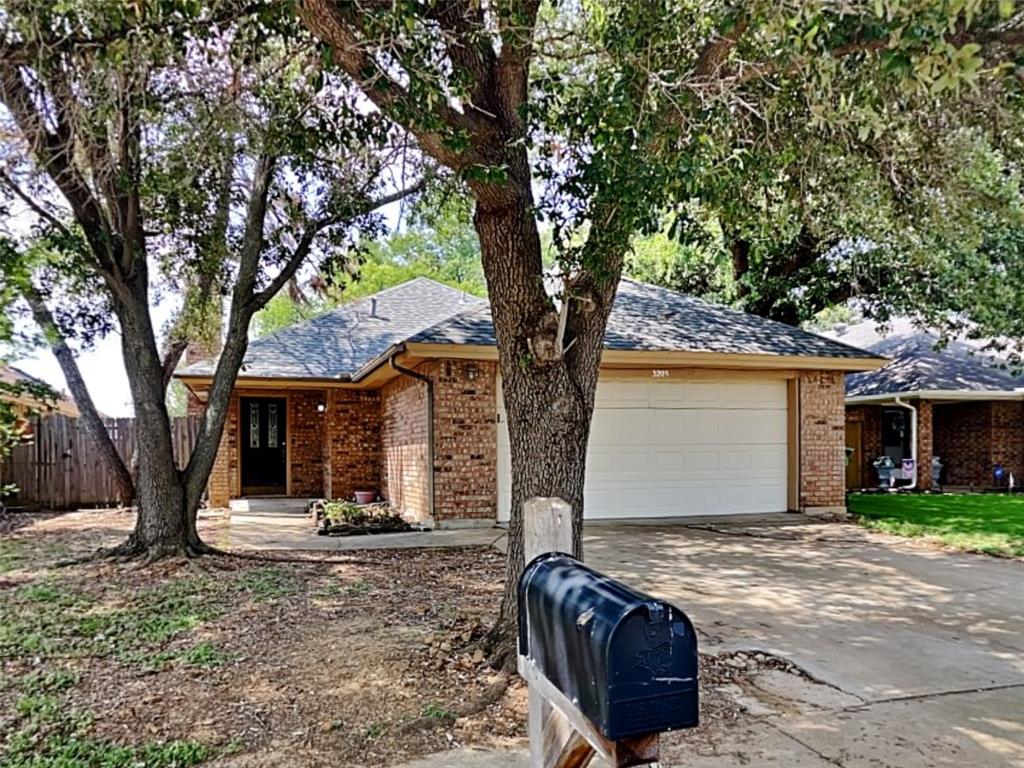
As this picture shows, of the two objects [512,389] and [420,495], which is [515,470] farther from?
[420,495]

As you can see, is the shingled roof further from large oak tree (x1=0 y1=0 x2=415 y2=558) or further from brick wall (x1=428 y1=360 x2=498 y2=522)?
large oak tree (x1=0 y1=0 x2=415 y2=558)

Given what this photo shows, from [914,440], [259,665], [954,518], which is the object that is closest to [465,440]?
[259,665]

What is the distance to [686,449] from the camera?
11766mm

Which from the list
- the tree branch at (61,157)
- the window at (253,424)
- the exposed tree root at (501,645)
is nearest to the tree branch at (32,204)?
the tree branch at (61,157)

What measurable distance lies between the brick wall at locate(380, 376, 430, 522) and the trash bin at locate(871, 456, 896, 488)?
11.0 m

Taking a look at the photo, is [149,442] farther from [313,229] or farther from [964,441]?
[964,441]

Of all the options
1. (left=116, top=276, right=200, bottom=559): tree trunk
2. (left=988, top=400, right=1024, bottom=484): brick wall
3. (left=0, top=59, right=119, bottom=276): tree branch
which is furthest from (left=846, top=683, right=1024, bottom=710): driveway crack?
(left=988, top=400, right=1024, bottom=484): brick wall

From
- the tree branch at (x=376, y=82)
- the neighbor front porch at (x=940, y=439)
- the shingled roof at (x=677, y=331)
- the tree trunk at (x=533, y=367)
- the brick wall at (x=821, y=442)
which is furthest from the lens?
the neighbor front porch at (x=940, y=439)

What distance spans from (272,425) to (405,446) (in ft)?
15.5

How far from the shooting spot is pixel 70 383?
12.8 m

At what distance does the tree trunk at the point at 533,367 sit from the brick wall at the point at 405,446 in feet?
19.9

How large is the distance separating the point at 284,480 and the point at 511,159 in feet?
40.2

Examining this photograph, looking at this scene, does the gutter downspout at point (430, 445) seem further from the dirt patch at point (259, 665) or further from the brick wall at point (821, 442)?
the brick wall at point (821, 442)

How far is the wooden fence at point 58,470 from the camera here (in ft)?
47.7
